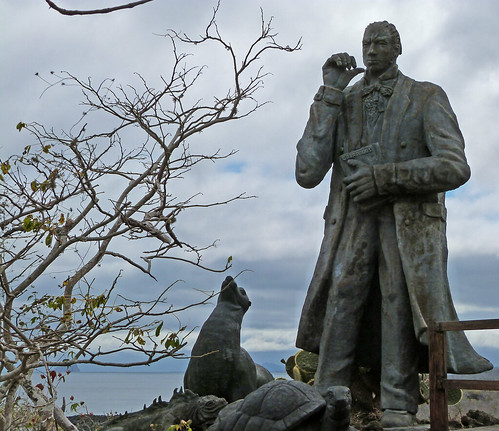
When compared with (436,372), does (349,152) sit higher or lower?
higher

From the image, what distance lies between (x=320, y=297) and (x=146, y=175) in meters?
2.63

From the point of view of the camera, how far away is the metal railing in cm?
536

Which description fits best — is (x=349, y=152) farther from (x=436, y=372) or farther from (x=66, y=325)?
(x=66, y=325)

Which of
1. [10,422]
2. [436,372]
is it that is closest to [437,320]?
[436,372]

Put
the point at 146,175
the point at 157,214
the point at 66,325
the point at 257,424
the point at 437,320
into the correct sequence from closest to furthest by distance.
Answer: the point at 257,424
the point at 437,320
the point at 66,325
the point at 157,214
the point at 146,175

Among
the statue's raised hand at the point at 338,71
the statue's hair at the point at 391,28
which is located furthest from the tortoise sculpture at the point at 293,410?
the statue's hair at the point at 391,28

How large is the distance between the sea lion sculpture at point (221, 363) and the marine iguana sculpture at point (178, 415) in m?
0.28

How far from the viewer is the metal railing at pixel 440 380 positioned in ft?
17.6

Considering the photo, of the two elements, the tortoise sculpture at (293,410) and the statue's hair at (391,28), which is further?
the statue's hair at (391,28)

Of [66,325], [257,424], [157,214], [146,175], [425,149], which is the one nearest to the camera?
[257,424]

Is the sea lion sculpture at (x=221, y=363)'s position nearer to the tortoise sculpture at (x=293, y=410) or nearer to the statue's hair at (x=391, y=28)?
the tortoise sculpture at (x=293, y=410)

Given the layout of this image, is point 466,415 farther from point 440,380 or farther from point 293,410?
point 293,410

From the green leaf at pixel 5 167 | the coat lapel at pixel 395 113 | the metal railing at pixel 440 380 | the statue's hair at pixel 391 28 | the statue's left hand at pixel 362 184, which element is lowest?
the metal railing at pixel 440 380

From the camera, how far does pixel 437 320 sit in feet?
19.0
